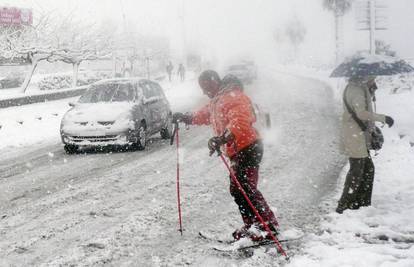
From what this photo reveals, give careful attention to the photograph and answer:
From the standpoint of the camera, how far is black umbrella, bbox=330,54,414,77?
6273mm

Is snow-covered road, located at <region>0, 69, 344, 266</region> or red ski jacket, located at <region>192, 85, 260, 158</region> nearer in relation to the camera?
red ski jacket, located at <region>192, 85, 260, 158</region>

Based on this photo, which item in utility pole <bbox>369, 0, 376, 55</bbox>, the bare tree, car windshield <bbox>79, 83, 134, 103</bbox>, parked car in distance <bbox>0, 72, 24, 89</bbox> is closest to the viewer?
car windshield <bbox>79, 83, 134, 103</bbox>

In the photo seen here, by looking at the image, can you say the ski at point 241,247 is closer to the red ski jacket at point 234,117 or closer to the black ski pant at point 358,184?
the red ski jacket at point 234,117

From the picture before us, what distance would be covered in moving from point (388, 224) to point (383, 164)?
3.44 meters

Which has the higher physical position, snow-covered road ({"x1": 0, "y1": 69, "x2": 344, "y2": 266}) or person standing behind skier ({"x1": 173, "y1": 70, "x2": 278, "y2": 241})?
person standing behind skier ({"x1": 173, "y1": 70, "x2": 278, "y2": 241})

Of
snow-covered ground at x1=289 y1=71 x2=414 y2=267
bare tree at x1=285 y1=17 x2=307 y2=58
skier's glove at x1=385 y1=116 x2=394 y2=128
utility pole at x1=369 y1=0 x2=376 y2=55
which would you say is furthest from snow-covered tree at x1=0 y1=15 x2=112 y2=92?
bare tree at x1=285 y1=17 x2=307 y2=58

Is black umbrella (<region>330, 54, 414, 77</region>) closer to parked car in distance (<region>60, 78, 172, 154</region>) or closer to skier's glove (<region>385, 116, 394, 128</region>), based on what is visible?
skier's glove (<region>385, 116, 394, 128</region>)

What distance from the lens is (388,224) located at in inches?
234

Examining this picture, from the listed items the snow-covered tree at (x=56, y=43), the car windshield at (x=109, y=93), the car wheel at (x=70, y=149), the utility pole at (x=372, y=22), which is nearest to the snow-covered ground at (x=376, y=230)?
the car windshield at (x=109, y=93)

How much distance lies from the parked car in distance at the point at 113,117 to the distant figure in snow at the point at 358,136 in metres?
6.61

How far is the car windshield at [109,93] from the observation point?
514 inches

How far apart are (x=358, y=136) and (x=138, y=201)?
10.3 feet

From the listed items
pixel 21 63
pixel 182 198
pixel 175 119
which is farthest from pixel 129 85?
pixel 21 63

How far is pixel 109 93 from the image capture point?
13.3 metres
